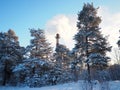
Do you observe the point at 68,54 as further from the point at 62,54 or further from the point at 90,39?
the point at 62,54

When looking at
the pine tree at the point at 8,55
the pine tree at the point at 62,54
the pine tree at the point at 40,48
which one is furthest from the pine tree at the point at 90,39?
the pine tree at the point at 62,54

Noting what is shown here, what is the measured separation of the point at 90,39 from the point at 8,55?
17702mm

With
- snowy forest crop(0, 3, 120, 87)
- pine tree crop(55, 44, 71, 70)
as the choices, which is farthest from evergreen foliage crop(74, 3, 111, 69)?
pine tree crop(55, 44, 71, 70)

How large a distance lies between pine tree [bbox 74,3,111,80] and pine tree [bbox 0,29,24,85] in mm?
15048

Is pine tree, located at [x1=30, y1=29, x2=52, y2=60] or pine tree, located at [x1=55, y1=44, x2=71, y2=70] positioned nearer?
pine tree, located at [x1=30, y1=29, x2=52, y2=60]

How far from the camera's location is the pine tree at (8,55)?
39.4m

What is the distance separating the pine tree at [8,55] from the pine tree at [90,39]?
49.4 feet

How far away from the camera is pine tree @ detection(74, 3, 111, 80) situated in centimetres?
2806

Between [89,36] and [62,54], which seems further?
[62,54]

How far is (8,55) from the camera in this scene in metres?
39.4

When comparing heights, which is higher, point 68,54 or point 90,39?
point 90,39

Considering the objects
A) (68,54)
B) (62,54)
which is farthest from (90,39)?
(62,54)

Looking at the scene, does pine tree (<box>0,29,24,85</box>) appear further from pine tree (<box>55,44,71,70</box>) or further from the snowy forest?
pine tree (<box>55,44,71,70</box>)

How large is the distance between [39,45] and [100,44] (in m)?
10.8
